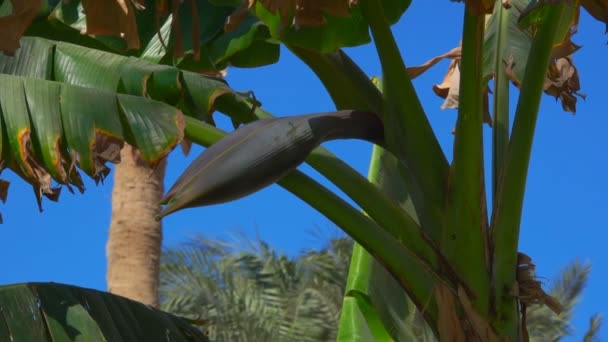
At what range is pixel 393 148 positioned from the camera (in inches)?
130

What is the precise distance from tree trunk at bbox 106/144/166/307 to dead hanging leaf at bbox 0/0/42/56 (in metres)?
4.58

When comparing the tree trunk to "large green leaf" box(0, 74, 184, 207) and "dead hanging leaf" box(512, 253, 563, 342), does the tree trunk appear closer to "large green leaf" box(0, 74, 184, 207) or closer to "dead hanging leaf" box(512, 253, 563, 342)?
"large green leaf" box(0, 74, 184, 207)

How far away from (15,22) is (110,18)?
25cm

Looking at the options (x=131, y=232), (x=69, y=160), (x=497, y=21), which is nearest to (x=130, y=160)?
(x=131, y=232)

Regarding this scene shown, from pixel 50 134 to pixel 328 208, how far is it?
32.6 inches

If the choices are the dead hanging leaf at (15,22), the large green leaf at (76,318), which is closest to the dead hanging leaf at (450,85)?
the large green leaf at (76,318)

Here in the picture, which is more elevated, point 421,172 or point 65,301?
point 421,172

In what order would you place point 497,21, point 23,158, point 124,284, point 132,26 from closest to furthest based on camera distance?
point 132,26 → point 23,158 → point 497,21 → point 124,284

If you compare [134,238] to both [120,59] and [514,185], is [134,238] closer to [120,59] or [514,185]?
[120,59]

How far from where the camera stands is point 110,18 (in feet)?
9.61

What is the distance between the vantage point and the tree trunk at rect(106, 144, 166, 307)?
7.46 meters

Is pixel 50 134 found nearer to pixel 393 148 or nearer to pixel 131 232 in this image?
pixel 393 148

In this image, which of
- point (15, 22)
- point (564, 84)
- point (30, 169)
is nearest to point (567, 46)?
point (564, 84)

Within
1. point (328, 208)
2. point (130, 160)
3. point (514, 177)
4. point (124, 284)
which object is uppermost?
point (130, 160)
